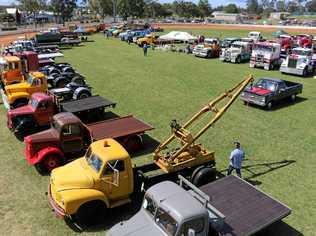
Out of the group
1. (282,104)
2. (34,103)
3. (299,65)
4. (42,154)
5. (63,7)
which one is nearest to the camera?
(42,154)

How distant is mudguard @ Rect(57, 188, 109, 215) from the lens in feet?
32.3

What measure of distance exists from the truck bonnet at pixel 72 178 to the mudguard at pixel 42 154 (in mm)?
2471

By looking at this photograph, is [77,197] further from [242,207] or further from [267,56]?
[267,56]

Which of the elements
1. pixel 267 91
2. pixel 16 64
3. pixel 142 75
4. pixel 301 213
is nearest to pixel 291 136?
pixel 267 91

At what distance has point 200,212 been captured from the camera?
793 centimetres

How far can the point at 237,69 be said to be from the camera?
111 ft

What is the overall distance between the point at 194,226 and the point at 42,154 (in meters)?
7.56

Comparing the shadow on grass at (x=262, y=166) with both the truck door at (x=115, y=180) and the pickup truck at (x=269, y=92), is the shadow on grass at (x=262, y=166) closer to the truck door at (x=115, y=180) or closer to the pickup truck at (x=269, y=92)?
the truck door at (x=115, y=180)

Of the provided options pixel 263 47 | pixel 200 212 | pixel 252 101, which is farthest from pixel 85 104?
pixel 263 47

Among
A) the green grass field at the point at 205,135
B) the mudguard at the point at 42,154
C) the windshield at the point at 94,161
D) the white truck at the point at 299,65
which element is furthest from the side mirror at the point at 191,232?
the white truck at the point at 299,65

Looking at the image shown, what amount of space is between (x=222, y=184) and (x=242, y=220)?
175 centimetres

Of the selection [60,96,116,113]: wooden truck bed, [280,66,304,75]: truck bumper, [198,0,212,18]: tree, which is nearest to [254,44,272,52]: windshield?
[280,66,304,75]: truck bumper

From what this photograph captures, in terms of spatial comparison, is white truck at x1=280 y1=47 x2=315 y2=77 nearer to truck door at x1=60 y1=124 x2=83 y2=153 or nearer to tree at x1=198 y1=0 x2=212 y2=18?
truck door at x1=60 y1=124 x2=83 y2=153

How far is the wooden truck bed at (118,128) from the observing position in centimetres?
1500
